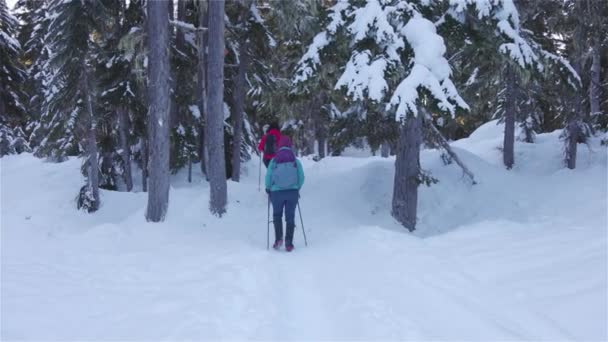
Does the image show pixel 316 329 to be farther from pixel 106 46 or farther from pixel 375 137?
pixel 106 46

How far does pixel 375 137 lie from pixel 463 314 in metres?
7.30

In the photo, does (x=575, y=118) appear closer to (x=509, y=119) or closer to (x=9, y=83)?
(x=509, y=119)

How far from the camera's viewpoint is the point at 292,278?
6.33 m

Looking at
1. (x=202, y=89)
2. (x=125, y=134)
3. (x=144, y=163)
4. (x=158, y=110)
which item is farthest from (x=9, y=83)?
(x=158, y=110)

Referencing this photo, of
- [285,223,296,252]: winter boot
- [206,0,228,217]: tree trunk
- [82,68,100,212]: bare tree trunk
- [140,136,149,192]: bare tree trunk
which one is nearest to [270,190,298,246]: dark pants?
[285,223,296,252]: winter boot

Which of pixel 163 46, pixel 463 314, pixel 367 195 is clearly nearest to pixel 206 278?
pixel 463 314

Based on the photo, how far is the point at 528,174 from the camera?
56.3 ft

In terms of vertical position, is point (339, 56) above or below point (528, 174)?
above

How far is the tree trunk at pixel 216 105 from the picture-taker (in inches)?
439

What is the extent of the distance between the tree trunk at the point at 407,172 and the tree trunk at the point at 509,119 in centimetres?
658

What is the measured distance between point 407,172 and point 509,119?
24.2 ft

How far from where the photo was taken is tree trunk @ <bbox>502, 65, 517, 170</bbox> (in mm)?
16859

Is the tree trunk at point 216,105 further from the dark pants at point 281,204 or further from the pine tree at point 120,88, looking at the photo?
the pine tree at point 120,88

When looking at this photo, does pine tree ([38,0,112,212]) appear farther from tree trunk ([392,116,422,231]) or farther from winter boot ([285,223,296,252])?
tree trunk ([392,116,422,231])
